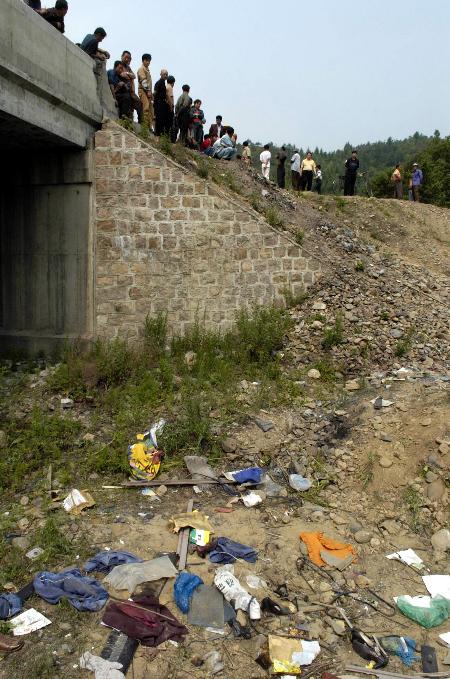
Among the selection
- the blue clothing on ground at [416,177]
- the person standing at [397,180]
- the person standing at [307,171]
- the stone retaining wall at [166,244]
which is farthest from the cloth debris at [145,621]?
the blue clothing on ground at [416,177]

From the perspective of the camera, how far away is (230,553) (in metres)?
4.75

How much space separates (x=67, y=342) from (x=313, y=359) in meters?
4.40

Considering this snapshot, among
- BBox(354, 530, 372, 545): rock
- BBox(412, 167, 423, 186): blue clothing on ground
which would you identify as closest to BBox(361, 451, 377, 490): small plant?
BBox(354, 530, 372, 545): rock

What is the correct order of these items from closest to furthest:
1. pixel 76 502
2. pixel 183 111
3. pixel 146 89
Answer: pixel 76 502, pixel 146 89, pixel 183 111

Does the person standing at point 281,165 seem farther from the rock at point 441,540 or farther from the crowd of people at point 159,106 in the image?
the rock at point 441,540

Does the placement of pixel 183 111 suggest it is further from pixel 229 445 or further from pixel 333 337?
pixel 229 445

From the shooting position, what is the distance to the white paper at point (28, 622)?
3891 millimetres

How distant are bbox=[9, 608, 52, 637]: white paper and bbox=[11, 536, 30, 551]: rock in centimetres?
95

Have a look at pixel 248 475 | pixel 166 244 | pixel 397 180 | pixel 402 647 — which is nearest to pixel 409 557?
pixel 402 647

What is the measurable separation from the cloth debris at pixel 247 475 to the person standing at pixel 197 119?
350 inches

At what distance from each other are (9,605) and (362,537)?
3198mm

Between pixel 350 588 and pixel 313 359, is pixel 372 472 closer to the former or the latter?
pixel 350 588

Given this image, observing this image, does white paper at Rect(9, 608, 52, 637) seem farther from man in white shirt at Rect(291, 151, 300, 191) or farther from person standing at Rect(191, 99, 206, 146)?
man in white shirt at Rect(291, 151, 300, 191)

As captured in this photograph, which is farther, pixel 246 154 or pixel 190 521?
pixel 246 154
